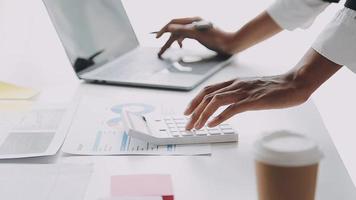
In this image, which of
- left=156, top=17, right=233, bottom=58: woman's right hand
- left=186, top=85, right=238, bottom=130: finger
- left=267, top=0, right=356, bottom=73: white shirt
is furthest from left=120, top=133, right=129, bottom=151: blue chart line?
left=156, top=17, right=233, bottom=58: woman's right hand

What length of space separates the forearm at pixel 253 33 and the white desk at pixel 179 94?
40 mm

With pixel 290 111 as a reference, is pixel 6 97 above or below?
above

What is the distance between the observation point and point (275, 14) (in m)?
1.42

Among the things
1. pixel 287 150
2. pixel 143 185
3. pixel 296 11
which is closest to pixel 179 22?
pixel 296 11

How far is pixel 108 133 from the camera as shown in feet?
3.37

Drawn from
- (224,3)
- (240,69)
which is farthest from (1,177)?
(224,3)

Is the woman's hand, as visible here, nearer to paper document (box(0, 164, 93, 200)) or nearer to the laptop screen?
paper document (box(0, 164, 93, 200))

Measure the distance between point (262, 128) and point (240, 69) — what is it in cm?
37

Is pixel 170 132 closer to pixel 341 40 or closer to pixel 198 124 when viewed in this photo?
pixel 198 124

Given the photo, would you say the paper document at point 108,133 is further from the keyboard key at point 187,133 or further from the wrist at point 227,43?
the wrist at point 227,43

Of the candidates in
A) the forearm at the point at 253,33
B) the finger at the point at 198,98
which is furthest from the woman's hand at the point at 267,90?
the forearm at the point at 253,33

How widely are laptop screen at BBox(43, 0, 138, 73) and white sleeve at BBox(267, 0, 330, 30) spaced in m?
0.38

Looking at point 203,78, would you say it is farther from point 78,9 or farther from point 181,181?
point 181,181

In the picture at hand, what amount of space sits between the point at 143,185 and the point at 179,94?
17.2 inches
